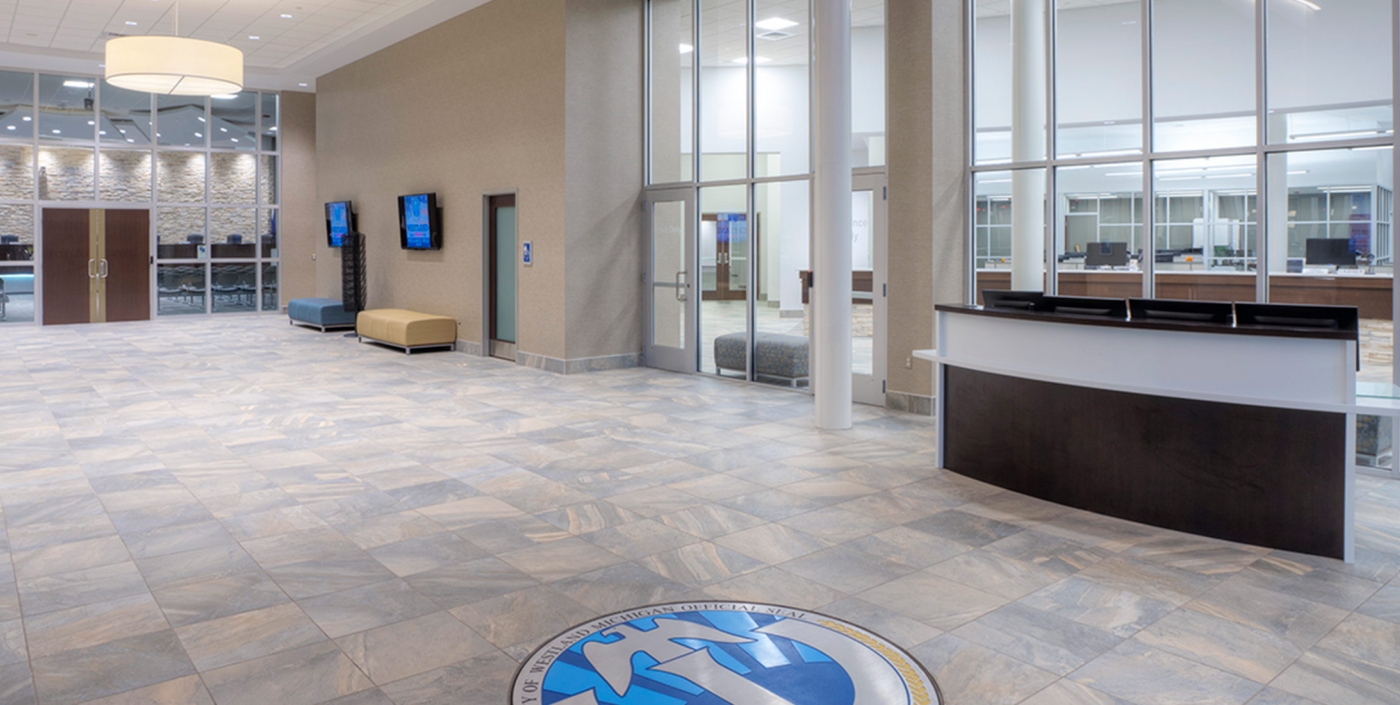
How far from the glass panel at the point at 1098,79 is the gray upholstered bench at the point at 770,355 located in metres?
3.20

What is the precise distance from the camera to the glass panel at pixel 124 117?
16.3 meters

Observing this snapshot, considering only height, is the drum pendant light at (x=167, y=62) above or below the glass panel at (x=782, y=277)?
above

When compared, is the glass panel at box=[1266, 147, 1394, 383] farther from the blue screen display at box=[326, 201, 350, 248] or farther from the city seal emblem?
the blue screen display at box=[326, 201, 350, 248]

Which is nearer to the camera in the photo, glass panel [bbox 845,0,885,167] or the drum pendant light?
glass panel [bbox 845,0,885,167]

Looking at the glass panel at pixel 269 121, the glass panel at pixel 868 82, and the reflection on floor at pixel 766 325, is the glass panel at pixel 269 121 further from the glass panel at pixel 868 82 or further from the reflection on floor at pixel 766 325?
the glass panel at pixel 868 82

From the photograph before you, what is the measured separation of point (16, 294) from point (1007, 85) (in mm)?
16182

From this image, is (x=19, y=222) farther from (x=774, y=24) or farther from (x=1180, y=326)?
(x=1180, y=326)

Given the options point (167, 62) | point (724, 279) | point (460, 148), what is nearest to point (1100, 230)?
point (724, 279)

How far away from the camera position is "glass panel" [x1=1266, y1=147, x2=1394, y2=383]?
574 cm

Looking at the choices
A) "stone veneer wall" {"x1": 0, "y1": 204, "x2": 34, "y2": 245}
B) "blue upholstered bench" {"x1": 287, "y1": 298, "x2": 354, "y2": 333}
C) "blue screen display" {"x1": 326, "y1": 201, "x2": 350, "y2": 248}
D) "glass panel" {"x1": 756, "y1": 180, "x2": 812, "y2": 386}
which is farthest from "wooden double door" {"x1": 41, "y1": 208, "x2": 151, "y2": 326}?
"glass panel" {"x1": 756, "y1": 180, "x2": 812, "y2": 386}

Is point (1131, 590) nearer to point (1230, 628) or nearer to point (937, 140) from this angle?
point (1230, 628)

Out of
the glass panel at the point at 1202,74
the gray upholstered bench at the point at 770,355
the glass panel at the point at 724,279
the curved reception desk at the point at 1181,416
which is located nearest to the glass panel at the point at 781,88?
the glass panel at the point at 724,279

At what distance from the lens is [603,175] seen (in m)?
10.5

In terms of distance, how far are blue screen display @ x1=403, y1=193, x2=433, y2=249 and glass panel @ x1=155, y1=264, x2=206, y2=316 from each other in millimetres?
6756
